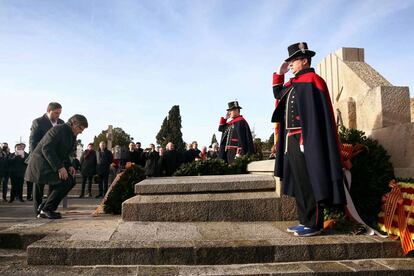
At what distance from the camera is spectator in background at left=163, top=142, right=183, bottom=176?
1428cm

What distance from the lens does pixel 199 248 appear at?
148 inches

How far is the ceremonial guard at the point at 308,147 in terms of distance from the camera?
4.23m

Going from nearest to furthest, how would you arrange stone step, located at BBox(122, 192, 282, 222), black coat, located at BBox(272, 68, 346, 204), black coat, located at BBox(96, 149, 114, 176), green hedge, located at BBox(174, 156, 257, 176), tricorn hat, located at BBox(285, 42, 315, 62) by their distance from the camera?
1. black coat, located at BBox(272, 68, 346, 204)
2. tricorn hat, located at BBox(285, 42, 315, 62)
3. stone step, located at BBox(122, 192, 282, 222)
4. green hedge, located at BBox(174, 156, 257, 176)
5. black coat, located at BBox(96, 149, 114, 176)

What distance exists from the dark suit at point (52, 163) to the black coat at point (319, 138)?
345cm

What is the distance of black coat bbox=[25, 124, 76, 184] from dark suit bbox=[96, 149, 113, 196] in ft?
27.2

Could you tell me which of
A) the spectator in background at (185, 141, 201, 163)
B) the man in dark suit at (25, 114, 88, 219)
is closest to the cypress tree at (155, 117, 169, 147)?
the spectator in background at (185, 141, 201, 163)

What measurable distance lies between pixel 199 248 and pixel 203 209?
1.28 meters

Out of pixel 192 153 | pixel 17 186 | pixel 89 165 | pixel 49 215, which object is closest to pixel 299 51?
pixel 49 215

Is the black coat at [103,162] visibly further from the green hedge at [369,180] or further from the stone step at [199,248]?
the green hedge at [369,180]

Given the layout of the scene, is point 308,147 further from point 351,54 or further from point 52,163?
point 52,163

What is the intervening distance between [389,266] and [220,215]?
2.08 metres

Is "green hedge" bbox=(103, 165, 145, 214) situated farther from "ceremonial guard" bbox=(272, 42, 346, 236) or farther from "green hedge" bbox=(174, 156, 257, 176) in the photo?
"ceremonial guard" bbox=(272, 42, 346, 236)

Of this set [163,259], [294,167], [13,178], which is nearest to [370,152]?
[294,167]

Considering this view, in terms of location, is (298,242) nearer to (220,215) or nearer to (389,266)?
(389,266)
